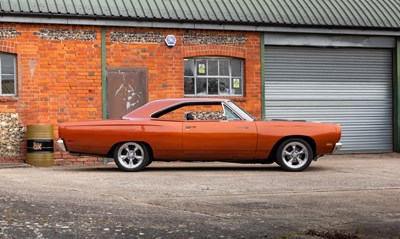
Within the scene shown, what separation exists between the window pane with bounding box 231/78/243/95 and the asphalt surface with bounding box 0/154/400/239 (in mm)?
5078

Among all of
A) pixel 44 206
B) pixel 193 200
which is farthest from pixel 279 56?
pixel 44 206

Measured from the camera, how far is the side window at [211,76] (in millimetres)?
18156

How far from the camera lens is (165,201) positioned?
8.93 meters

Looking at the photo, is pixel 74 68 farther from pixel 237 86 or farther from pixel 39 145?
pixel 237 86

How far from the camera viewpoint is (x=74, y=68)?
17.1 m

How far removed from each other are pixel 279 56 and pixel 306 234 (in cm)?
1268

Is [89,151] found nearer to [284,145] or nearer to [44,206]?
[284,145]

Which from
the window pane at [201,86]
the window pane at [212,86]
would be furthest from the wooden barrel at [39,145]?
the window pane at [212,86]

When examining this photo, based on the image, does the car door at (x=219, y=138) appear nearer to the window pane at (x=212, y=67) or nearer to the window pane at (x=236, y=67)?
the window pane at (x=212, y=67)

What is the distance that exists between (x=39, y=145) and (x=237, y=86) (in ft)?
17.0

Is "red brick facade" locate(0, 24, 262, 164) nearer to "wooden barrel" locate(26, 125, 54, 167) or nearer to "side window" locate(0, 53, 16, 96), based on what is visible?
"side window" locate(0, 53, 16, 96)

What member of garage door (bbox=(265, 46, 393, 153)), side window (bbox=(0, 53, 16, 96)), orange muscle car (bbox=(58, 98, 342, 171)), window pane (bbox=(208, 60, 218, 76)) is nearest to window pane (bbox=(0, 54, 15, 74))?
side window (bbox=(0, 53, 16, 96))

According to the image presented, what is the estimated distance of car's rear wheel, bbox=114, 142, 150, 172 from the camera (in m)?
13.4

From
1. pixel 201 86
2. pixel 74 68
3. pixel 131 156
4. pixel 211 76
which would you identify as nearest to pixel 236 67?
pixel 211 76
